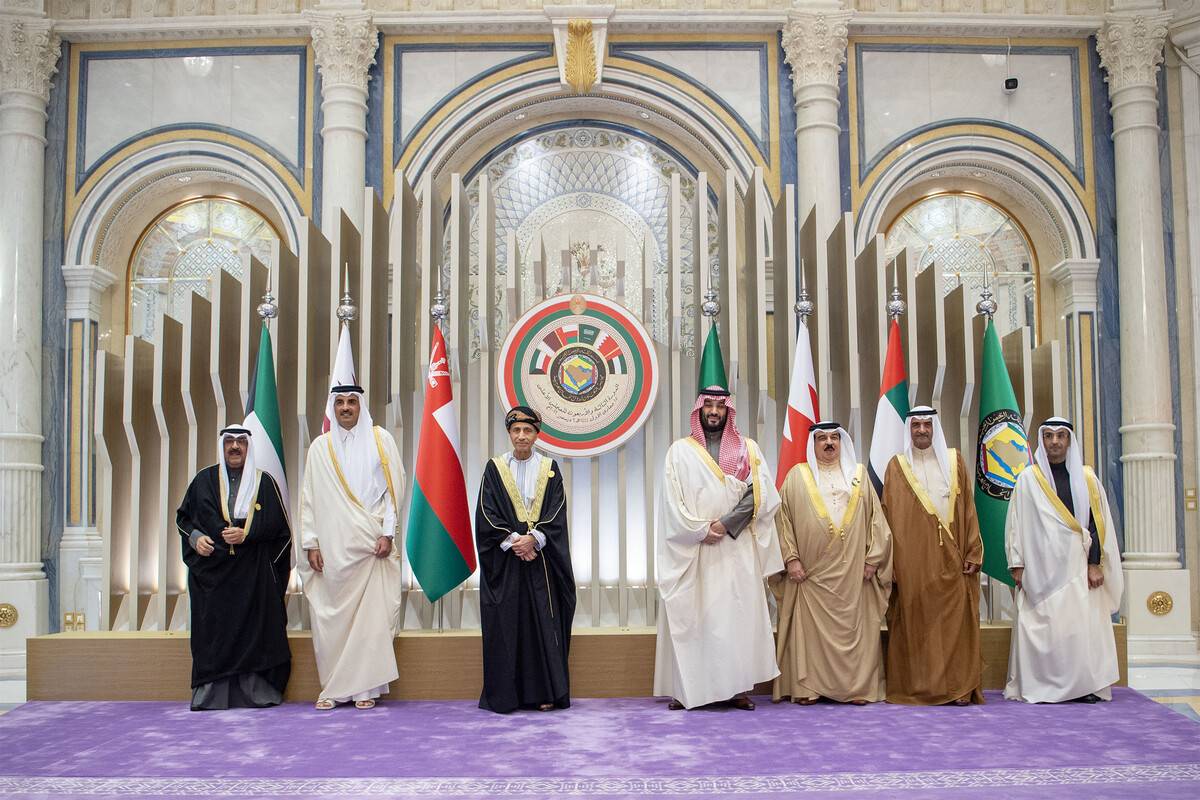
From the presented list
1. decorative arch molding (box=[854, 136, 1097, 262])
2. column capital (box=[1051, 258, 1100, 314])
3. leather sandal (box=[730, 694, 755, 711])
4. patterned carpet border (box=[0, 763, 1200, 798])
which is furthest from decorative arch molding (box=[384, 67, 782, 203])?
patterned carpet border (box=[0, 763, 1200, 798])

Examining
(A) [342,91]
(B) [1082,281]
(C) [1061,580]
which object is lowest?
(C) [1061,580]

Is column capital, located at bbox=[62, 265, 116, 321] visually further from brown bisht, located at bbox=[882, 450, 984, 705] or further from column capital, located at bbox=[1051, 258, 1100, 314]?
column capital, located at bbox=[1051, 258, 1100, 314]

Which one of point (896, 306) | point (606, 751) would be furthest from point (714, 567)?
point (896, 306)

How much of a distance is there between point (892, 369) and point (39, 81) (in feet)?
21.8

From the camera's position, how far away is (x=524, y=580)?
473 cm

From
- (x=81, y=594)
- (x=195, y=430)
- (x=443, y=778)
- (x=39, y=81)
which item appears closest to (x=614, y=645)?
(x=443, y=778)

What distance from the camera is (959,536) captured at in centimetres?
486

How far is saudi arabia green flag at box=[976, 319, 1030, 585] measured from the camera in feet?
16.9

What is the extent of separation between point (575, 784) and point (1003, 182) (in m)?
6.51

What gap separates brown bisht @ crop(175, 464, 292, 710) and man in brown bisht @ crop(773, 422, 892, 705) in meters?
2.32

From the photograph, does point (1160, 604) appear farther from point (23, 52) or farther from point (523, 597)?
point (23, 52)

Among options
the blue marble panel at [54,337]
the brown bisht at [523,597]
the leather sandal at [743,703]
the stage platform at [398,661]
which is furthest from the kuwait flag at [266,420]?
the blue marble panel at [54,337]

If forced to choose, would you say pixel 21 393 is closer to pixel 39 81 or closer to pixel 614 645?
pixel 39 81

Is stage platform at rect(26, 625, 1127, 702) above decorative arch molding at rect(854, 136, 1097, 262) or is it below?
below
